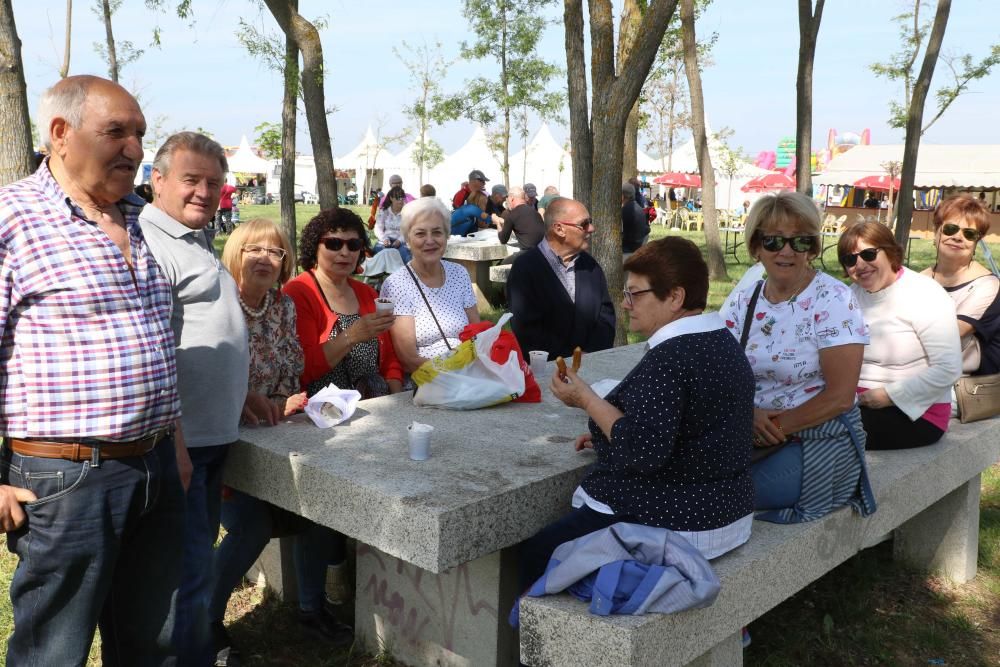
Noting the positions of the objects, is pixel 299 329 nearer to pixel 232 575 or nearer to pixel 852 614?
pixel 232 575

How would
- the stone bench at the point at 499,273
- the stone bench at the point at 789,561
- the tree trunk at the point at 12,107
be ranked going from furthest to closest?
the stone bench at the point at 499,273 < the tree trunk at the point at 12,107 < the stone bench at the point at 789,561

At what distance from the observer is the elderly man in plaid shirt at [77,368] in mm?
2059

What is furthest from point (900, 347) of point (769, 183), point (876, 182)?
point (769, 183)

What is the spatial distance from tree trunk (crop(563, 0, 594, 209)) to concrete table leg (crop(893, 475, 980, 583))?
391 cm

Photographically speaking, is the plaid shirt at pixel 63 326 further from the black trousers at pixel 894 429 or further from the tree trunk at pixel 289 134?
the tree trunk at pixel 289 134

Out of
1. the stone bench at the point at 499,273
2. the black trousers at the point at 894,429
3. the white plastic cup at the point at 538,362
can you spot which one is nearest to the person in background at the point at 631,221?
the stone bench at the point at 499,273

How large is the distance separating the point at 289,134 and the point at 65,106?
8590 millimetres

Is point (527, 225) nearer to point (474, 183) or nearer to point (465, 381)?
point (474, 183)

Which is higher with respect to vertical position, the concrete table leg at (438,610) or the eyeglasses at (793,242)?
the eyeglasses at (793,242)

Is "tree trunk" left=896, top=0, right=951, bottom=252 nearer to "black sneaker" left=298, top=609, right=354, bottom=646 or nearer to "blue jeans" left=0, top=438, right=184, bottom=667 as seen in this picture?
"black sneaker" left=298, top=609, right=354, bottom=646

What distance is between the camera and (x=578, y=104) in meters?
7.78

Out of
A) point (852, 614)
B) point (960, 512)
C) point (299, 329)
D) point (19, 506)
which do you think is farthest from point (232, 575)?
point (960, 512)

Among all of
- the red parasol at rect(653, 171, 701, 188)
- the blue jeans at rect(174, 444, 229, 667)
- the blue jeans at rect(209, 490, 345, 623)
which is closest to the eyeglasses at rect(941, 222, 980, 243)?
the blue jeans at rect(209, 490, 345, 623)

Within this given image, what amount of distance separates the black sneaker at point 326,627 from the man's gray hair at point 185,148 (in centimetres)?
186
